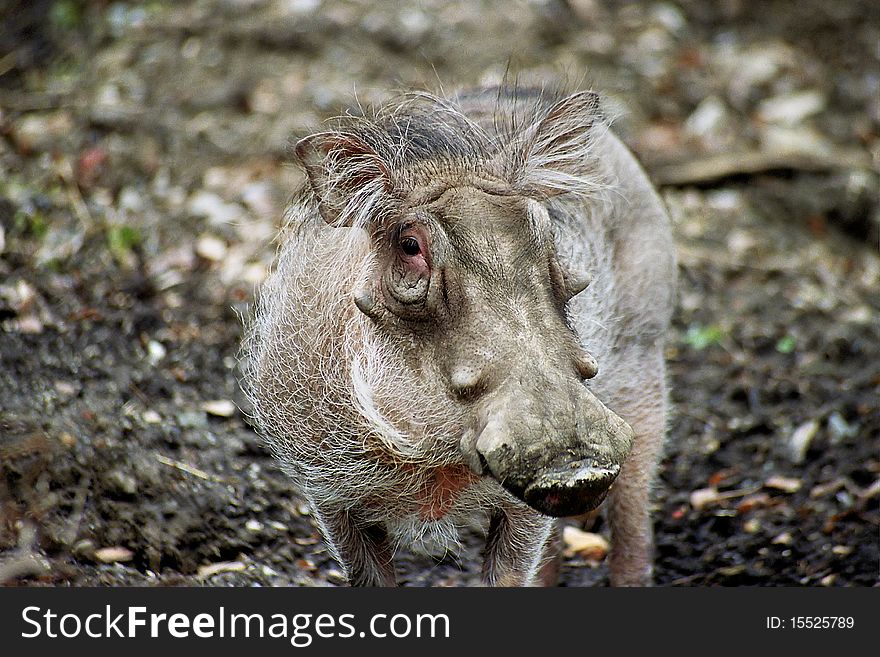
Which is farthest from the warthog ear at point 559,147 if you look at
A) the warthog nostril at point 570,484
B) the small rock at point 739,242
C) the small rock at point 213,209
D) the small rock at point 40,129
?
the small rock at point 40,129

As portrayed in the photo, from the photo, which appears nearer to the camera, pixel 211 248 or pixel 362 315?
pixel 362 315

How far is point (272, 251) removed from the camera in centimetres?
560

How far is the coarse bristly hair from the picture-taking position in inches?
114

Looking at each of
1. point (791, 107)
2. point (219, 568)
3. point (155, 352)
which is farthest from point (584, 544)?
point (791, 107)

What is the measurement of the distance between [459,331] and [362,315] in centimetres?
41

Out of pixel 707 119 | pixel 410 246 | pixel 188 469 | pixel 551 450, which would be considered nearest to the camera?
pixel 551 450

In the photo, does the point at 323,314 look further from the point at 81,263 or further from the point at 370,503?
the point at 81,263

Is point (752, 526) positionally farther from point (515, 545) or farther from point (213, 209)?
point (213, 209)

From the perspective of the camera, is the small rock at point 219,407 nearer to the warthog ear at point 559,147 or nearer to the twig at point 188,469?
the twig at point 188,469

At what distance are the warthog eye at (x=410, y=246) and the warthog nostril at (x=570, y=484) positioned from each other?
0.67 metres

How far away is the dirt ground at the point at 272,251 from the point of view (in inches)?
155

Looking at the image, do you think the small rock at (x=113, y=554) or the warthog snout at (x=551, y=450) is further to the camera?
the small rock at (x=113, y=554)

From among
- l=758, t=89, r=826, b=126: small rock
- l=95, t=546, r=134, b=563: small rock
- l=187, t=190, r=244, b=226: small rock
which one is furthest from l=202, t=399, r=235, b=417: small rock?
l=758, t=89, r=826, b=126: small rock

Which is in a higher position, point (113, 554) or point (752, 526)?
point (752, 526)
